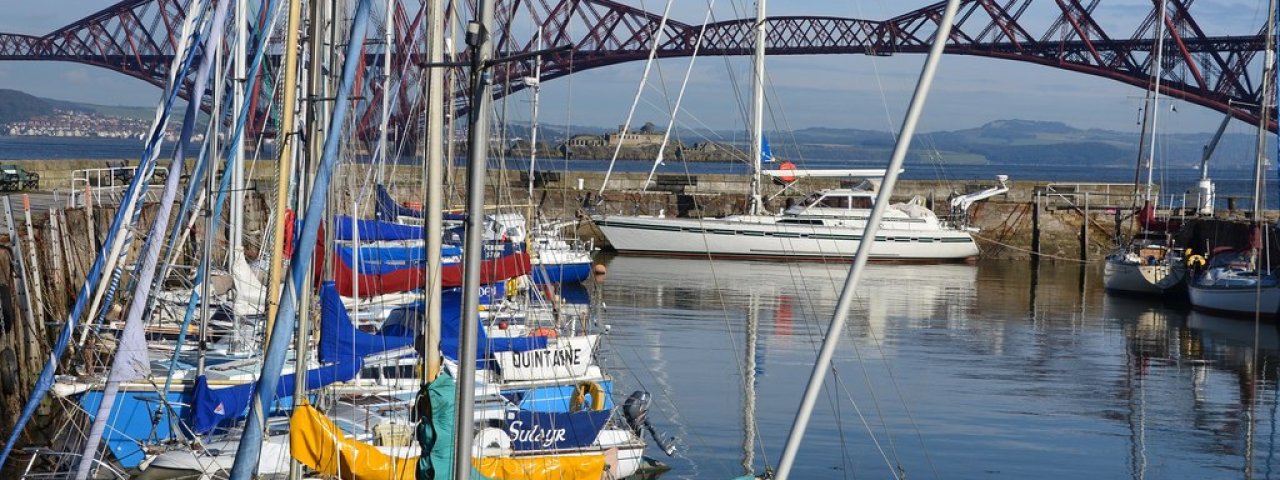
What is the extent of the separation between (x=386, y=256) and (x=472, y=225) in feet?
56.5

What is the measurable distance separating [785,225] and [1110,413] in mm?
20331

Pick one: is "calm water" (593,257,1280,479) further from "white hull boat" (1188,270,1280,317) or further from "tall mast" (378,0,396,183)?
"tall mast" (378,0,396,183)

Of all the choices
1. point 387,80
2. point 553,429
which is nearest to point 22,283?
point 387,80

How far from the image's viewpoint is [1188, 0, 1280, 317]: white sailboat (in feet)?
96.0

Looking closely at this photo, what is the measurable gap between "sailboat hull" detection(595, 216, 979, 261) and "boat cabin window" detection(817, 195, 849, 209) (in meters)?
0.94

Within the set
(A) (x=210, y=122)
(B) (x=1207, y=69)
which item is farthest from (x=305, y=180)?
(B) (x=1207, y=69)

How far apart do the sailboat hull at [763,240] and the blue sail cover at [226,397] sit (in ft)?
88.4

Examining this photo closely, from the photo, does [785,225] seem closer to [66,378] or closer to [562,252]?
[562,252]

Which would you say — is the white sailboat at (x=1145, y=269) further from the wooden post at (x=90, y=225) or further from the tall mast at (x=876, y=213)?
the tall mast at (x=876, y=213)

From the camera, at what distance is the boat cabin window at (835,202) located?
40406mm

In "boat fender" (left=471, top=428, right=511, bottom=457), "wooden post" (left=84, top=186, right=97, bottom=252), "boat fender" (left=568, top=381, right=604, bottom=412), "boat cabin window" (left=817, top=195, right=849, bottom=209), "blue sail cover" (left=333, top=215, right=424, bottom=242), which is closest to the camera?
"boat fender" (left=471, top=428, right=511, bottom=457)

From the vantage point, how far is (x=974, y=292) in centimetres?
3459

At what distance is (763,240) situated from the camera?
40.3 meters

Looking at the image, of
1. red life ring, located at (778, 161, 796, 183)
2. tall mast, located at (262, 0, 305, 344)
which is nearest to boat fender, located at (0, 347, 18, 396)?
tall mast, located at (262, 0, 305, 344)
